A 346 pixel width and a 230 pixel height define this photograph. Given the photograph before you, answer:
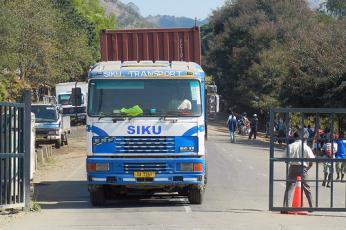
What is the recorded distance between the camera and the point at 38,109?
127 feet

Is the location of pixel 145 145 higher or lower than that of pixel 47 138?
higher

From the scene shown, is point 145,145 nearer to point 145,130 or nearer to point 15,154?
point 145,130

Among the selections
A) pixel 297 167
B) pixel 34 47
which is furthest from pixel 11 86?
pixel 297 167

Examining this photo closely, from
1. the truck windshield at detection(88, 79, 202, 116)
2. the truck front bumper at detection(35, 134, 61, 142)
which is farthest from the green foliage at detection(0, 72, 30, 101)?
the truck windshield at detection(88, 79, 202, 116)

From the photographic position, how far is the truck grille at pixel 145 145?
1664cm

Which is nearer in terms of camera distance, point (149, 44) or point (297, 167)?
point (297, 167)

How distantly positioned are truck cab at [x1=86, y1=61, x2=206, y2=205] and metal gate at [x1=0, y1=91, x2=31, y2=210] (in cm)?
142

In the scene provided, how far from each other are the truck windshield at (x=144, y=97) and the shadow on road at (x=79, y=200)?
2345 millimetres

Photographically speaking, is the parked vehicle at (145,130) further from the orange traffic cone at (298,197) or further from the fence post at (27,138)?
the orange traffic cone at (298,197)

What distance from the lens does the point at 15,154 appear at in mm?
15625

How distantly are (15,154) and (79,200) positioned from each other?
12.7 ft

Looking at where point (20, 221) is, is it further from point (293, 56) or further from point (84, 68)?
point (84, 68)

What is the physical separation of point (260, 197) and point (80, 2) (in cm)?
8694

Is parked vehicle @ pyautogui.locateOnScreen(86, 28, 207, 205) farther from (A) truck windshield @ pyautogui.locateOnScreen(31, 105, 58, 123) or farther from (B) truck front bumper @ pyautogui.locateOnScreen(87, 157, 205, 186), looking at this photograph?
(A) truck windshield @ pyautogui.locateOnScreen(31, 105, 58, 123)
